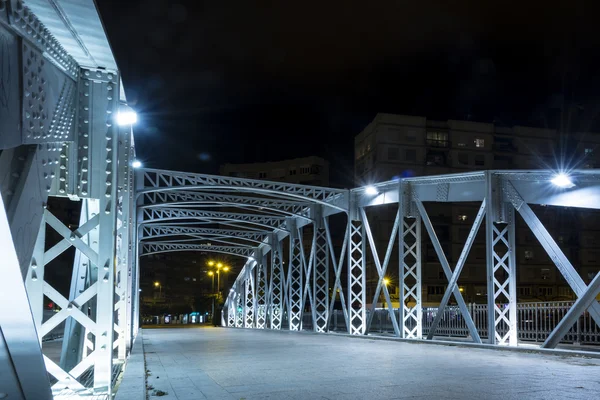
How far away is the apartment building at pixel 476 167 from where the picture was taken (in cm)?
5931

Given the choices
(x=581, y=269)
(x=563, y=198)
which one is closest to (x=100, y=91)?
(x=563, y=198)

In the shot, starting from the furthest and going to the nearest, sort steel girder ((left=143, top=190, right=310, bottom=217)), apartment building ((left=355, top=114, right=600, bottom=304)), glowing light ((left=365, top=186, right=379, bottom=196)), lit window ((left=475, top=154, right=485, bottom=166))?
lit window ((left=475, top=154, right=485, bottom=166)) → apartment building ((left=355, top=114, right=600, bottom=304)) → steel girder ((left=143, top=190, right=310, bottom=217)) → glowing light ((left=365, top=186, right=379, bottom=196))

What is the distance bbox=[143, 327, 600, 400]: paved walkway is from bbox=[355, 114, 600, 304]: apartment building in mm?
47896

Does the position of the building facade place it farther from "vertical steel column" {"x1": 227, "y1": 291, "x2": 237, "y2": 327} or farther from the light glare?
the light glare

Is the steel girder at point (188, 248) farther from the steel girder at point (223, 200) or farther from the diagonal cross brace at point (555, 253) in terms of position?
the diagonal cross brace at point (555, 253)

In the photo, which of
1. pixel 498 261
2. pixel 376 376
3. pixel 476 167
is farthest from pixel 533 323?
pixel 476 167

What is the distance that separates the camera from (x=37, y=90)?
372cm

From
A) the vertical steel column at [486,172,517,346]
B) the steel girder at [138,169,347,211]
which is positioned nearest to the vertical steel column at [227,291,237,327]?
the steel girder at [138,169,347,211]

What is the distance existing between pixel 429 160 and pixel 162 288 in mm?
70102

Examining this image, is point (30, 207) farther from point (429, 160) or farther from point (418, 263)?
point (429, 160)

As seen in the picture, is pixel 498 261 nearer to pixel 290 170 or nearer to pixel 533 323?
pixel 533 323

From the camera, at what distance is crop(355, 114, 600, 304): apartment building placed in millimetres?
59312

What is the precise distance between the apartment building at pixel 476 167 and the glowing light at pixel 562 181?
45303 mm

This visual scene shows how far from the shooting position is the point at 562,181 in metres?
13.5
